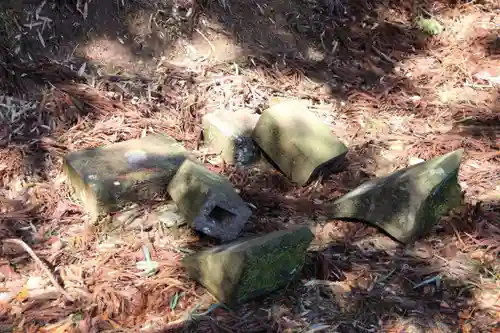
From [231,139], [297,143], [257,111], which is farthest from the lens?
[257,111]

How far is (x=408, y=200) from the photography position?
3582mm

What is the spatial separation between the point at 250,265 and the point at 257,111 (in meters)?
2.08

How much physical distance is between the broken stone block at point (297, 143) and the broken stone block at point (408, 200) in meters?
0.38

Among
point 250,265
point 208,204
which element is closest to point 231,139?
point 208,204

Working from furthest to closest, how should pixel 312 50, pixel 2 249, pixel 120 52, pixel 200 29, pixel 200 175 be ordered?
1. pixel 312 50
2. pixel 200 29
3. pixel 120 52
4. pixel 200 175
5. pixel 2 249

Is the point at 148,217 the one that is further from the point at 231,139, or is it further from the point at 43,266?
the point at 231,139

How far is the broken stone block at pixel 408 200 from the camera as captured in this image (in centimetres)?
358

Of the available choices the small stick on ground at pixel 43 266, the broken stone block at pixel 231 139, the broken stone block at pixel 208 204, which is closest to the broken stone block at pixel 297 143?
the broken stone block at pixel 231 139

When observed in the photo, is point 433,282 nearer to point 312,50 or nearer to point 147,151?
point 147,151

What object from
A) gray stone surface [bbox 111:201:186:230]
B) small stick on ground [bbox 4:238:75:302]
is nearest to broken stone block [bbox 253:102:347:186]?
gray stone surface [bbox 111:201:186:230]

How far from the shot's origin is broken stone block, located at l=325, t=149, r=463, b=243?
358 cm

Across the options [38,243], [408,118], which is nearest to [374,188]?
[408,118]

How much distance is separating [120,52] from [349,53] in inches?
85.9

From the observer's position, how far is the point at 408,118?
5.02m
